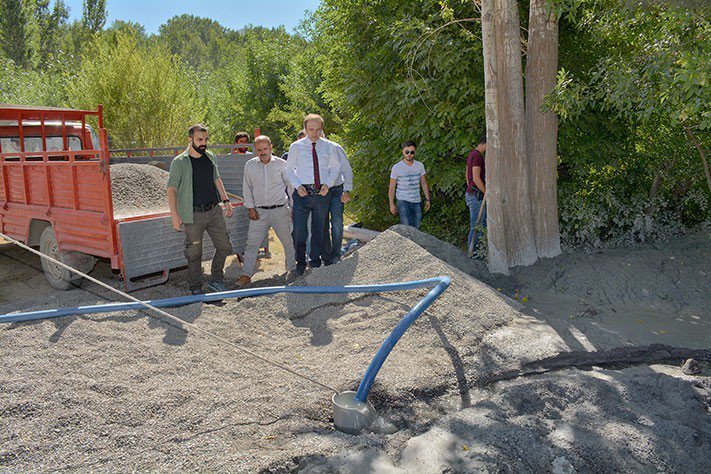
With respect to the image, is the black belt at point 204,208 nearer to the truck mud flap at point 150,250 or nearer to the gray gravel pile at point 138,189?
the truck mud flap at point 150,250

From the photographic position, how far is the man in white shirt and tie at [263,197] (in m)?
6.99

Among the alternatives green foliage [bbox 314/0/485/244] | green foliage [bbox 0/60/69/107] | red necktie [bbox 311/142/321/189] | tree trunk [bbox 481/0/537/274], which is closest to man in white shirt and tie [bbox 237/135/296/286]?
red necktie [bbox 311/142/321/189]

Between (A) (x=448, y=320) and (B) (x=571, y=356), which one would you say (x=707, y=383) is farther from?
(A) (x=448, y=320)

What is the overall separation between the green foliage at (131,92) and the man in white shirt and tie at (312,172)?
12.2 m

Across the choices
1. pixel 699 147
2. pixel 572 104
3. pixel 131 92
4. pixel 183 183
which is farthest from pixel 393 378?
pixel 131 92

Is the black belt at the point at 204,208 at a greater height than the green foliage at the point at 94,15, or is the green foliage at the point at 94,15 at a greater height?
the green foliage at the point at 94,15

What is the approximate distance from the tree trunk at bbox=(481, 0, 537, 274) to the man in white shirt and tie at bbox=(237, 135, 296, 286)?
2.57 meters

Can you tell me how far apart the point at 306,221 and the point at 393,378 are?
123 inches

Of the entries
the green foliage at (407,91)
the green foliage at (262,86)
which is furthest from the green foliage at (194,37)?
the green foliage at (407,91)

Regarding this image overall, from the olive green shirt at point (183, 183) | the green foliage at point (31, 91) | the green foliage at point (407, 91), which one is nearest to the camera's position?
the olive green shirt at point (183, 183)

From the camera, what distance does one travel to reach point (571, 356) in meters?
4.66

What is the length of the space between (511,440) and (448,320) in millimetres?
1982

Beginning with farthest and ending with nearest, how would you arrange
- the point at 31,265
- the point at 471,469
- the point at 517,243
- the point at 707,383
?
the point at 31,265 → the point at 517,243 → the point at 707,383 → the point at 471,469

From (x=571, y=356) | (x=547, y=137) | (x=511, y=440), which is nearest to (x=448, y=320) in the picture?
(x=571, y=356)
